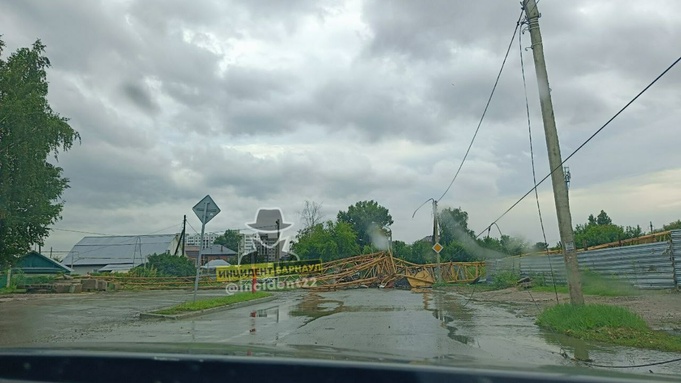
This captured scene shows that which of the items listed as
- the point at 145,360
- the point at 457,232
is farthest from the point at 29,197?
the point at 457,232

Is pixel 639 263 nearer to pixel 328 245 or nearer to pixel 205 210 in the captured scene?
pixel 205 210

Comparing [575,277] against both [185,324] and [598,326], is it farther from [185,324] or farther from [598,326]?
[185,324]

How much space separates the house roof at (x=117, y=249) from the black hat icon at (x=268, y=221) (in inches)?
713

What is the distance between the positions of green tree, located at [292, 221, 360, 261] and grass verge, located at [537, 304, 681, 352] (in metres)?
48.2

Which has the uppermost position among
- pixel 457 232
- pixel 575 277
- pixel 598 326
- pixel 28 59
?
pixel 28 59

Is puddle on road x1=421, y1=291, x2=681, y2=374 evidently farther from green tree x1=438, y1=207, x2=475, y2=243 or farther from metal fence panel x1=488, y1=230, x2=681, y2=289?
green tree x1=438, y1=207, x2=475, y2=243

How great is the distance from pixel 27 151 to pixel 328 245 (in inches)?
1661

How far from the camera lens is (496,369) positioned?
6.84ft

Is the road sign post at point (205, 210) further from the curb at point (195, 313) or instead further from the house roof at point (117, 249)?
the house roof at point (117, 249)

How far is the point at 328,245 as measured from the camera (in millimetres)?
63719

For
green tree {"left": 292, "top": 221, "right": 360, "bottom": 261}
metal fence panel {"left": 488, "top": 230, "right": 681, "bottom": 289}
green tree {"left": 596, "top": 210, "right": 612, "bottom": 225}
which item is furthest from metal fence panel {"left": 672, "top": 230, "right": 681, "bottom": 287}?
green tree {"left": 596, "top": 210, "right": 612, "bottom": 225}

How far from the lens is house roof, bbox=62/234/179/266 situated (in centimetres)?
7750

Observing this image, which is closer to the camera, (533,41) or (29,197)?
(533,41)

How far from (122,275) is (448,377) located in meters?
44.5
